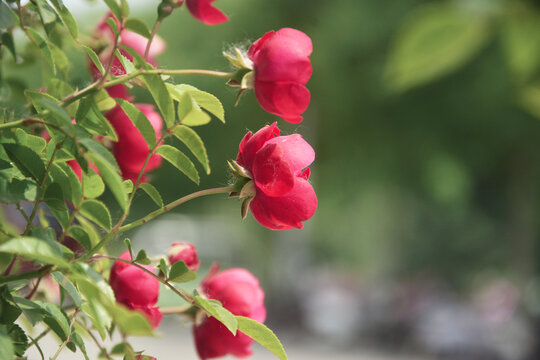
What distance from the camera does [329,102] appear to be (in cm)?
590

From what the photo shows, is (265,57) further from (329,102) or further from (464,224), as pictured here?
(464,224)

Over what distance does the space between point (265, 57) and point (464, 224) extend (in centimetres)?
926

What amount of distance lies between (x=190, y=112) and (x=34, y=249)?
12 cm

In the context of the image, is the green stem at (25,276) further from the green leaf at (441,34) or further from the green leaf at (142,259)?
the green leaf at (441,34)

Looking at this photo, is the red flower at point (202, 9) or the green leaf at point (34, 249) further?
the red flower at point (202, 9)

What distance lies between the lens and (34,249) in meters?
0.24

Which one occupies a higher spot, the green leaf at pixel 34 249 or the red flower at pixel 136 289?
the red flower at pixel 136 289

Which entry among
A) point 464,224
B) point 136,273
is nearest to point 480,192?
point 464,224

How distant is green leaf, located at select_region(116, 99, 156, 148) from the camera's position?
0.36 metres

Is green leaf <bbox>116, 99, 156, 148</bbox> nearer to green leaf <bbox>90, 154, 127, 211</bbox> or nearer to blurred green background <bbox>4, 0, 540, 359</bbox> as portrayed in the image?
green leaf <bbox>90, 154, 127, 211</bbox>

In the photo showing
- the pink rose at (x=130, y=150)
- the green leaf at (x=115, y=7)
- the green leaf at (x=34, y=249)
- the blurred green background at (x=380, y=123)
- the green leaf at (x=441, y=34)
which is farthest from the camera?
the blurred green background at (x=380, y=123)

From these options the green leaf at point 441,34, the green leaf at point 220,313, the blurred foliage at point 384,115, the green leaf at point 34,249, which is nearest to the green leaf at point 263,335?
the green leaf at point 220,313

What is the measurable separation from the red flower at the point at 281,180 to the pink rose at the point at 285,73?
0.6 inches

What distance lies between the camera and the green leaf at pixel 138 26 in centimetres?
34
